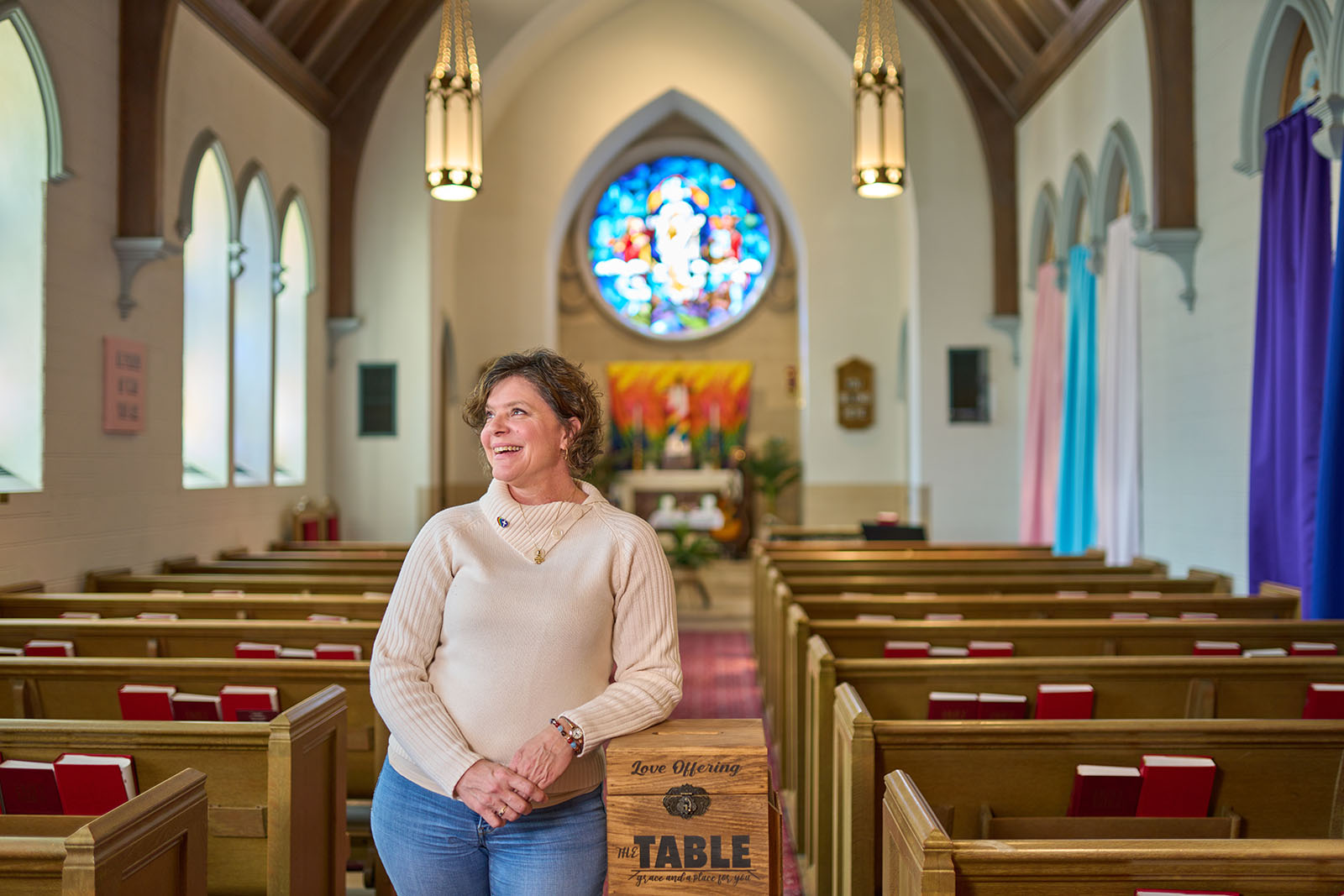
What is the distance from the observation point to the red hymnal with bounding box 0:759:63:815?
2195 mm

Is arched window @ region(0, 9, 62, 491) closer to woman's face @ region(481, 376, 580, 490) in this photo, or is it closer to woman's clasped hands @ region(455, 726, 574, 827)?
woman's face @ region(481, 376, 580, 490)

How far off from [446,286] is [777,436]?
4336 mm

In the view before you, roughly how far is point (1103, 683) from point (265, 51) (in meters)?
6.57

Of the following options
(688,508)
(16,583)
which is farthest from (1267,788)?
(688,508)

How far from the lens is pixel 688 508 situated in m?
11.7

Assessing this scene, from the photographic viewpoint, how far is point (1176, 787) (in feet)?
7.28

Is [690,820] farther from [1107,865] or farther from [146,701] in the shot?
[146,701]

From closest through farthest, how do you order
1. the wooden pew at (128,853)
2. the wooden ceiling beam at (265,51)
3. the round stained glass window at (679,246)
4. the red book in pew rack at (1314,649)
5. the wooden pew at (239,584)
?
the wooden pew at (128,853) < the red book in pew rack at (1314,649) < the wooden pew at (239,584) < the wooden ceiling beam at (265,51) < the round stained glass window at (679,246)

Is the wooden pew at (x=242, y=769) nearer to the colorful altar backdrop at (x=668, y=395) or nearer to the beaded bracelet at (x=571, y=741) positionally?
the beaded bracelet at (x=571, y=741)

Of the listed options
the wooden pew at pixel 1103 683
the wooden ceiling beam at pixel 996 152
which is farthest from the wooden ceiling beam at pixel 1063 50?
the wooden pew at pixel 1103 683

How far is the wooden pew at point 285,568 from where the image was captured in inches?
222

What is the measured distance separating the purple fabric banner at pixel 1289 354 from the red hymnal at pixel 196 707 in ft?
12.3

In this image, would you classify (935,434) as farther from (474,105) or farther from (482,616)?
(482,616)

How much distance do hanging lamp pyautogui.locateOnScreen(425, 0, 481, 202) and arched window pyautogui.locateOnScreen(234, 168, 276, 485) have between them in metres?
2.00
